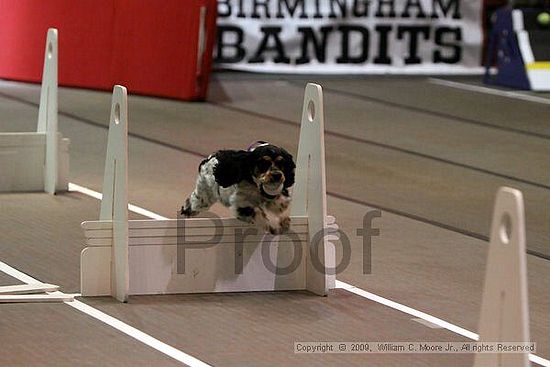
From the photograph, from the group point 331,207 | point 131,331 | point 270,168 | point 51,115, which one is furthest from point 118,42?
point 131,331

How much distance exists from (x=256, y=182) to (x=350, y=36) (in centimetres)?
831

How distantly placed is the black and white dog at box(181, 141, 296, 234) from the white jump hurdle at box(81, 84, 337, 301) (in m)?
0.06

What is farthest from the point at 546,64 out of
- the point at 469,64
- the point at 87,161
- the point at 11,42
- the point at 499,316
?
the point at 499,316

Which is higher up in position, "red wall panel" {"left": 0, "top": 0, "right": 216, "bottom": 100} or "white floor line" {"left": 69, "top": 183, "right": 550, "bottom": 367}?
"red wall panel" {"left": 0, "top": 0, "right": 216, "bottom": 100}

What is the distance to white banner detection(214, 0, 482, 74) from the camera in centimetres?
1259

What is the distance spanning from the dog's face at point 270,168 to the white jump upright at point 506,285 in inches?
64.0

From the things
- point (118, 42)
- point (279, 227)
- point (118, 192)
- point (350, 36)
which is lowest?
point (279, 227)

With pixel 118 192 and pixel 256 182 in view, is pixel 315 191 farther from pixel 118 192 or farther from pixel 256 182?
pixel 118 192

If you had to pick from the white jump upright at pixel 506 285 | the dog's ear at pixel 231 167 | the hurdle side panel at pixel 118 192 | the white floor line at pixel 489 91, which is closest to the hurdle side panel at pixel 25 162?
the hurdle side panel at pixel 118 192

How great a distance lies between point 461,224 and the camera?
6.26 m

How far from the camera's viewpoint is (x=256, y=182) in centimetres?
466

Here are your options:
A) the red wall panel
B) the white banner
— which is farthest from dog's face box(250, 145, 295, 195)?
the white banner

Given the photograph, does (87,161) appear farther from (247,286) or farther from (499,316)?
(499,316)

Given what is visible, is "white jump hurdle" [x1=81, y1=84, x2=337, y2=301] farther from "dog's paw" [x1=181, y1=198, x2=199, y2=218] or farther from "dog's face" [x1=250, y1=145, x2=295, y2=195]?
"dog's paw" [x1=181, y1=198, x2=199, y2=218]
